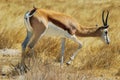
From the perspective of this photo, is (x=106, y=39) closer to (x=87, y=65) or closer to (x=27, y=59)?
(x=87, y=65)

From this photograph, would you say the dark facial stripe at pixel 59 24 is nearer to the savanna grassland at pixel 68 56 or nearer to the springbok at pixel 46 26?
the springbok at pixel 46 26

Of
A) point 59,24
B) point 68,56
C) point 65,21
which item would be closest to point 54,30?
point 59,24

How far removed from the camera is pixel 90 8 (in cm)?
2492

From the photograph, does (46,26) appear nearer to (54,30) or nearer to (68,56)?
(54,30)

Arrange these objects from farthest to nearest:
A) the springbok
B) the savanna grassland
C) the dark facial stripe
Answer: the dark facial stripe, the springbok, the savanna grassland

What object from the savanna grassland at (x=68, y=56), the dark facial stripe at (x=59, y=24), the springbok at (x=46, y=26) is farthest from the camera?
the dark facial stripe at (x=59, y=24)

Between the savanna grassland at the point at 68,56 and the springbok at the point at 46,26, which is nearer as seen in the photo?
the savanna grassland at the point at 68,56

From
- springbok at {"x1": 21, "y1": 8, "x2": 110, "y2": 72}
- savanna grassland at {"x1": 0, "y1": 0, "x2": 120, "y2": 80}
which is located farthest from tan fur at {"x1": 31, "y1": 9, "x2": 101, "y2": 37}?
savanna grassland at {"x1": 0, "y1": 0, "x2": 120, "y2": 80}

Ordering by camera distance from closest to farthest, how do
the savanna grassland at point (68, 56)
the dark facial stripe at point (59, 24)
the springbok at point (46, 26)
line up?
the savanna grassland at point (68, 56) < the springbok at point (46, 26) < the dark facial stripe at point (59, 24)

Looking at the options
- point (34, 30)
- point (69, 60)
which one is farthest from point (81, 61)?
point (34, 30)

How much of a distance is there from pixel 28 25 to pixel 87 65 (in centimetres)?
163

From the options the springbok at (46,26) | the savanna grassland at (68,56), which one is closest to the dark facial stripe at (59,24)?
the springbok at (46,26)

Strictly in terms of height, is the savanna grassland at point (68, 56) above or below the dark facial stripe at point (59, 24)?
below

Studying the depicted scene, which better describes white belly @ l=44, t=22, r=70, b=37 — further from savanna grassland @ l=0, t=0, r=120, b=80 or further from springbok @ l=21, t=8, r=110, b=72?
savanna grassland @ l=0, t=0, r=120, b=80
